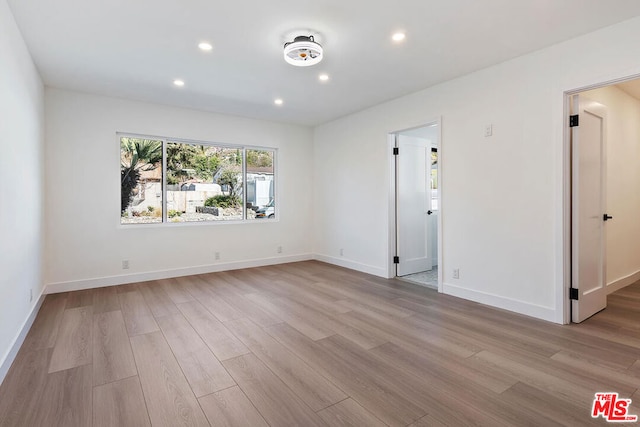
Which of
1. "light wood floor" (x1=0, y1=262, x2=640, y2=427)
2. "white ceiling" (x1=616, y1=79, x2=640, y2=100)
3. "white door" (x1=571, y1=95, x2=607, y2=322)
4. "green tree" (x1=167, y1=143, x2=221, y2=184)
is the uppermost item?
"white ceiling" (x1=616, y1=79, x2=640, y2=100)

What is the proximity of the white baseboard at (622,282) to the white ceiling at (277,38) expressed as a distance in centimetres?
301

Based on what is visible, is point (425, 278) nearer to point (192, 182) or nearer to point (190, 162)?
point (192, 182)

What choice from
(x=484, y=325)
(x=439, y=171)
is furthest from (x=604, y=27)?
(x=484, y=325)

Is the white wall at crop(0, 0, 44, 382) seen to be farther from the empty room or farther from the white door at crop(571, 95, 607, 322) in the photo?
the white door at crop(571, 95, 607, 322)

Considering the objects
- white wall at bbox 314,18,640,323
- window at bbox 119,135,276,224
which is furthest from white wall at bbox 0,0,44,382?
white wall at bbox 314,18,640,323

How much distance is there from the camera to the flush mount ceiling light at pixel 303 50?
2717 millimetres

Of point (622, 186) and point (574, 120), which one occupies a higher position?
point (574, 120)

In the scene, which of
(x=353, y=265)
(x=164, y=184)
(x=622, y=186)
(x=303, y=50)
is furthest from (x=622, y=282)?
(x=164, y=184)

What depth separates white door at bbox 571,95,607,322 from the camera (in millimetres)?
2936

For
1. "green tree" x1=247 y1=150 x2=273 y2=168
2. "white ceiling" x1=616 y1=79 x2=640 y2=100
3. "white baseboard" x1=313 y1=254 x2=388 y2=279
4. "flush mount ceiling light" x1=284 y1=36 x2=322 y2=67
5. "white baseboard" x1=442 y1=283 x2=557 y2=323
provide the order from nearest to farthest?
"flush mount ceiling light" x1=284 y1=36 x2=322 y2=67, "white baseboard" x1=442 y1=283 x2=557 y2=323, "white ceiling" x1=616 y1=79 x2=640 y2=100, "white baseboard" x1=313 y1=254 x2=388 y2=279, "green tree" x1=247 y1=150 x2=273 y2=168

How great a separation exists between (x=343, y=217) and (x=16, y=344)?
4325mm

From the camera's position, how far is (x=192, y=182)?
521 cm

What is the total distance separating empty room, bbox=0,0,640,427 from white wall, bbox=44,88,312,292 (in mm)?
29

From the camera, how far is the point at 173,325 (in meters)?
3.01
